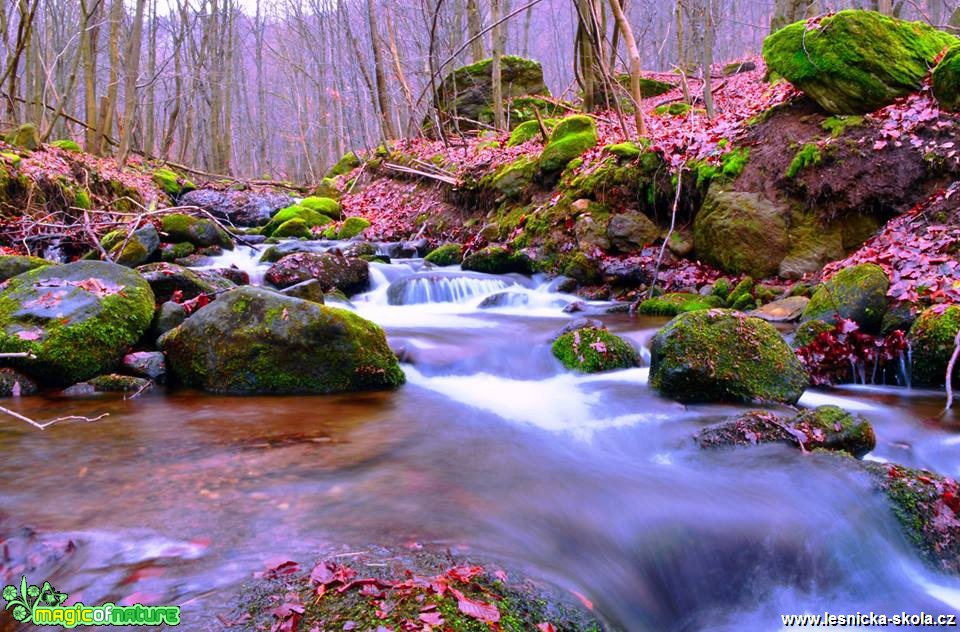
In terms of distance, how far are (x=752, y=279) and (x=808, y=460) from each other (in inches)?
200

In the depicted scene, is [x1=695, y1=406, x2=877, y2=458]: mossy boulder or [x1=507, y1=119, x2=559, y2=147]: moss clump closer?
[x1=695, y1=406, x2=877, y2=458]: mossy boulder

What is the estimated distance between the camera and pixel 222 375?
5.39 metres

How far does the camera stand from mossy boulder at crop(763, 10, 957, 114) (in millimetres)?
8180

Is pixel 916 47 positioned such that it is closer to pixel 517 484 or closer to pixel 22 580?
pixel 517 484

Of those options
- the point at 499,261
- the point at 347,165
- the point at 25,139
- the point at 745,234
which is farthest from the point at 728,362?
the point at 347,165

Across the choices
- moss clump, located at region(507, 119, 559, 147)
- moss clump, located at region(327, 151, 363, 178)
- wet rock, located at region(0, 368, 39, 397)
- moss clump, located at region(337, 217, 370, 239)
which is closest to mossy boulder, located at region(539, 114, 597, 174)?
moss clump, located at region(507, 119, 559, 147)

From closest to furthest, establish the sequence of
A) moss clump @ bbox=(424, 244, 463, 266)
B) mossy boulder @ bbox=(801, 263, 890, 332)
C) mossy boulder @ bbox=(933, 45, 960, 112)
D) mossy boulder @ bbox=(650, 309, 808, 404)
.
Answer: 1. mossy boulder @ bbox=(650, 309, 808, 404)
2. mossy boulder @ bbox=(801, 263, 890, 332)
3. mossy boulder @ bbox=(933, 45, 960, 112)
4. moss clump @ bbox=(424, 244, 463, 266)

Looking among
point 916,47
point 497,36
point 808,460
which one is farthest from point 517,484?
point 497,36

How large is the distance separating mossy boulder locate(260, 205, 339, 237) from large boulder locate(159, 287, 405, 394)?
427 inches

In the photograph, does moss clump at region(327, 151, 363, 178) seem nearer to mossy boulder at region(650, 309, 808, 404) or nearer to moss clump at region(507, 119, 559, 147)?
moss clump at region(507, 119, 559, 147)

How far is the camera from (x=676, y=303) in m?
8.10

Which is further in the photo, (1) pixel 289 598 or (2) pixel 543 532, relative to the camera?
(2) pixel 543 532

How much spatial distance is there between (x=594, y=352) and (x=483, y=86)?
15.6m

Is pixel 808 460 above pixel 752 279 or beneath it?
beneath
